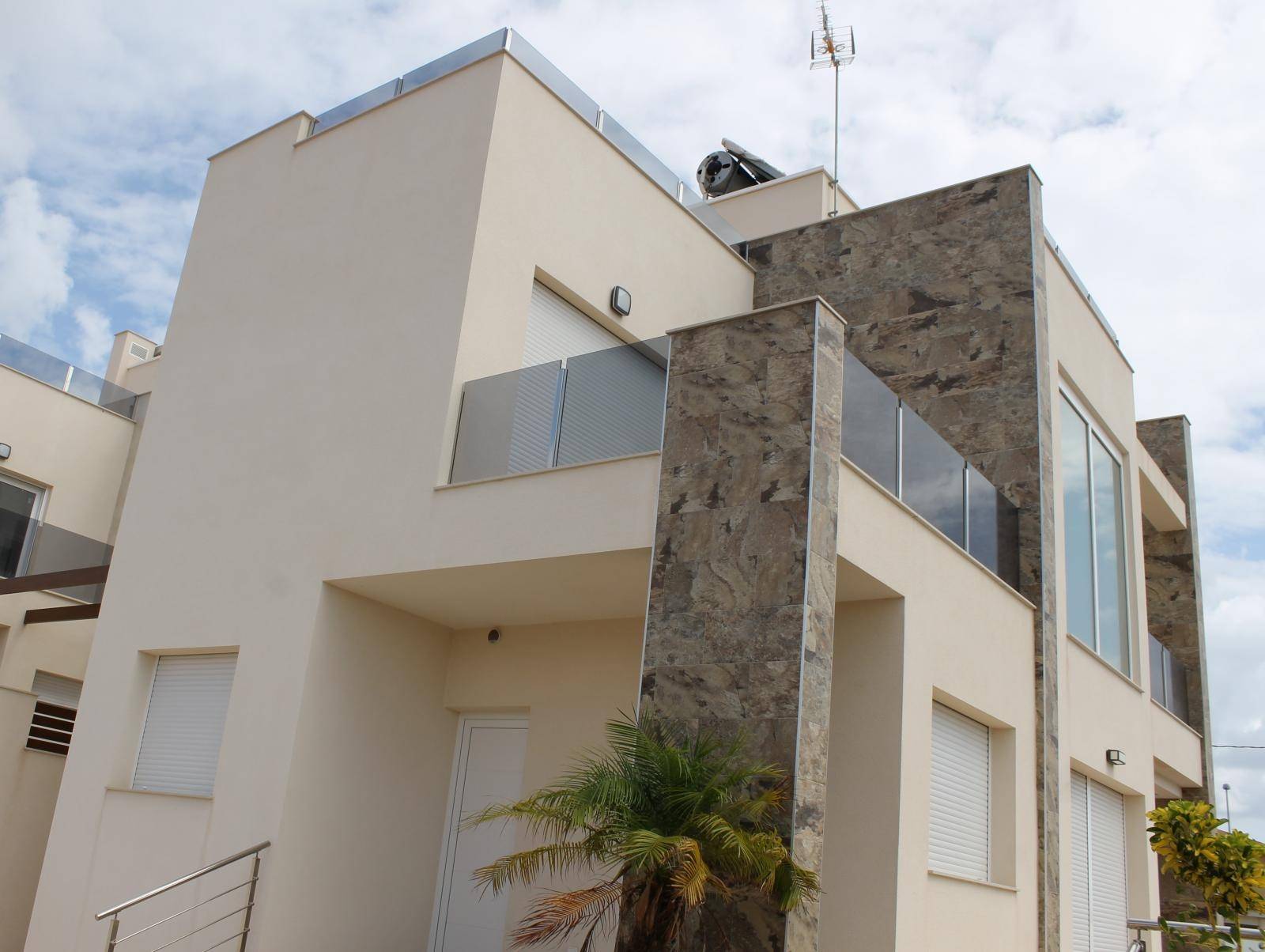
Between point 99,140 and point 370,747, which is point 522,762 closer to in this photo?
point 370,747

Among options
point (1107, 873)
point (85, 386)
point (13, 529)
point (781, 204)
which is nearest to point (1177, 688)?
point (1107, 873)

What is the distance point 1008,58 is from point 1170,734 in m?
9.21

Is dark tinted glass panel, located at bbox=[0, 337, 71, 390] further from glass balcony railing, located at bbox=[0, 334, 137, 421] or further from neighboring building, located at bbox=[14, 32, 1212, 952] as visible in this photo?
neighboring building, located at bbox=[14, 32, 1212, 952]

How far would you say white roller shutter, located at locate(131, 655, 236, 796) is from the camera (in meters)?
9.70

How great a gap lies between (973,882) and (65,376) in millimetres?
14635

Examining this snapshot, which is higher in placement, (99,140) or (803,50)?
(803,50)

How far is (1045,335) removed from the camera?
11406 mm

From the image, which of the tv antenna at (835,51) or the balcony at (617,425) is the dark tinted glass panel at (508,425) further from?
the tv antenna at (835,51)

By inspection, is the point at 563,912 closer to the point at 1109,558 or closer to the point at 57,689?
the point at 1109,558

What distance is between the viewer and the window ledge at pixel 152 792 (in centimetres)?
934

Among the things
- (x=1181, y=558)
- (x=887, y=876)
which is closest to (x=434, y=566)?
(x=887, y=876)

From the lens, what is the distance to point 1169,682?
15.4 m

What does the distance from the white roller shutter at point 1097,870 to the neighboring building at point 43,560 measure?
1015 cm

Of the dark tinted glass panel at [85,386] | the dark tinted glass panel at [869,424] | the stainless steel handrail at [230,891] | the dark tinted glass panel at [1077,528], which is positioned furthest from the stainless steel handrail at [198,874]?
the dark tinted glass panel at [85,386]
